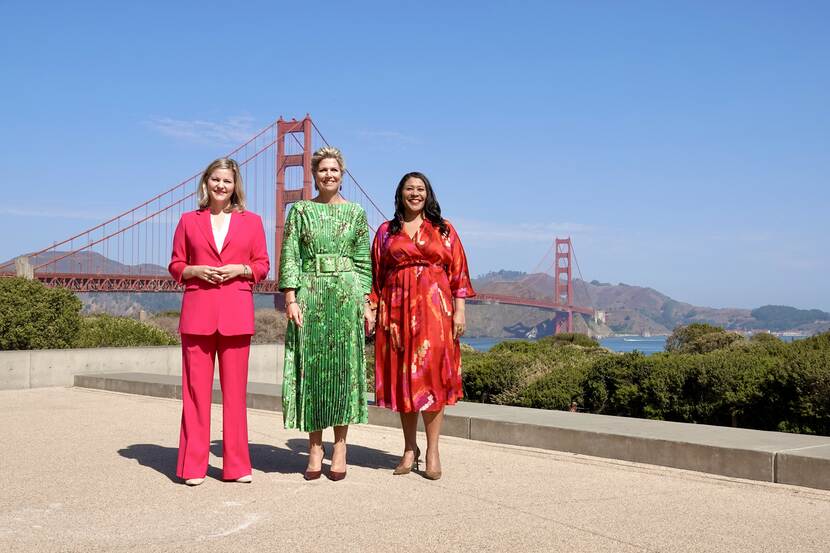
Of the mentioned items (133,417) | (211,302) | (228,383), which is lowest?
(133,417)

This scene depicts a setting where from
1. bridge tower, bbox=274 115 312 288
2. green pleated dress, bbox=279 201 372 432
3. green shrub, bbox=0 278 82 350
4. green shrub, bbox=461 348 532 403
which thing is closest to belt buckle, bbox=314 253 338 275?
green pleated dress, bbox=279 201 372 432

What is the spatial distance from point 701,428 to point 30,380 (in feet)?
28.1

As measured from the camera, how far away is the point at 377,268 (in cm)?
560

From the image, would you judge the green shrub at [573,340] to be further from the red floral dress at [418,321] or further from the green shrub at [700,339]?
the red floral dress at [418,321]

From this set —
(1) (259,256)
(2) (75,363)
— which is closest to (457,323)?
(1) (259,256)

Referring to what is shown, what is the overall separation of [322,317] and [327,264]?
0.31 meters

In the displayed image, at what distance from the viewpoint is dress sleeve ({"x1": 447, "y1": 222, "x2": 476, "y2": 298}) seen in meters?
5.50

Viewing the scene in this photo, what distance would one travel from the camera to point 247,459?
17.0ft

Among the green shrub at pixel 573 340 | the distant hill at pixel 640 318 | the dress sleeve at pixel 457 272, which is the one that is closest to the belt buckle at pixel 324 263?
the dress sleeve at pixel 457 272

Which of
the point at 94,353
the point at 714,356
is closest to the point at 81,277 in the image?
the point at 94,353

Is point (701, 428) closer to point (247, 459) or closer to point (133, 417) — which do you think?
point (247, 459)

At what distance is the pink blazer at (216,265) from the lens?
511cm

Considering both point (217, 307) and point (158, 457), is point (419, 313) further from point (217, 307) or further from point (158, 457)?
point (158, 457)

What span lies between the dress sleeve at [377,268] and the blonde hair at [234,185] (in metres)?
0.84
